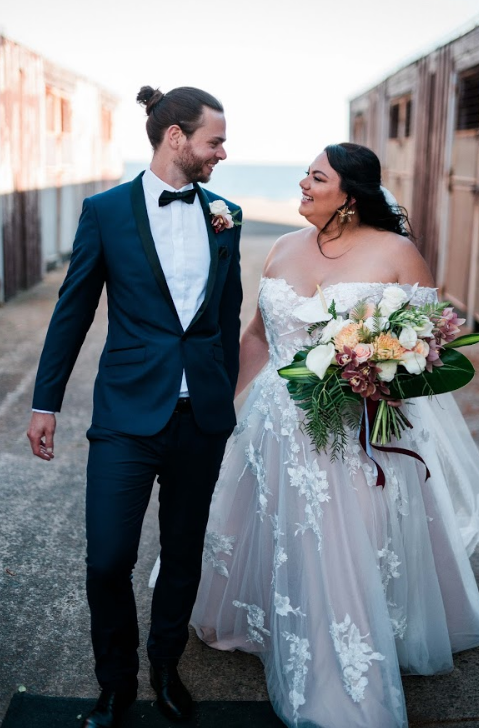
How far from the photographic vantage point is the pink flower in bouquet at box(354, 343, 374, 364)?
290cm

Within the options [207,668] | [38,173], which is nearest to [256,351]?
[207,668]

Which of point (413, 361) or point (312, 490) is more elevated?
point (413, 361)

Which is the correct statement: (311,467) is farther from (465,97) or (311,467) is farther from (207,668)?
(465,97)

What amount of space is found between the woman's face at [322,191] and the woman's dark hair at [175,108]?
55 centimetres

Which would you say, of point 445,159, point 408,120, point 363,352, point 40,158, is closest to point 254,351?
point 363,352

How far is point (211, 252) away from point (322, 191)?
2.09 ft

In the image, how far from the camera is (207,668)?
3.46m

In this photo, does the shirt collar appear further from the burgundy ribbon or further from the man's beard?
the burgundy ribbon

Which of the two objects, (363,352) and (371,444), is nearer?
(363,352)

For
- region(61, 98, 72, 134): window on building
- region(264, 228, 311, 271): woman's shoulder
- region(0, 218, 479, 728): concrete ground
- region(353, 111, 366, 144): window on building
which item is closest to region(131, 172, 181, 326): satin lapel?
region(264, 228, 311, 271): woman's shoulder

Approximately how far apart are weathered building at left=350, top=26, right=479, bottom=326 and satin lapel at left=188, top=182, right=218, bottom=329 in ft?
26.3

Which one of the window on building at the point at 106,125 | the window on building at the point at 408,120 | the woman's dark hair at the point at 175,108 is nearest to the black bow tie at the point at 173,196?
the woman's dark hair at the point at 175,108

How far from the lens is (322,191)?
3.37m

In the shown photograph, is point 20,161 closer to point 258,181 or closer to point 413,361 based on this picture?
point 413,361
